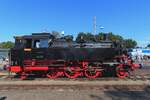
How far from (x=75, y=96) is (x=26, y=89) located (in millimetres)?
3083

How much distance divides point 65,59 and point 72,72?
897 millimetres

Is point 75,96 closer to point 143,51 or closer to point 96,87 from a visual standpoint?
point 96,87

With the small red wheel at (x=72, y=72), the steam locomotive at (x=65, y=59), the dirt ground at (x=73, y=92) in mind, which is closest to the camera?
the dirt ground at (x=73, y=92)

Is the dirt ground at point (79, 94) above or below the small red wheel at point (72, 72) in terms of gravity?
below

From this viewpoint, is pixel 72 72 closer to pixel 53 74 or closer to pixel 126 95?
pixel 53 74

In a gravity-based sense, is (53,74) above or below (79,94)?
above

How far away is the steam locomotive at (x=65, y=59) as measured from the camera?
18859mm

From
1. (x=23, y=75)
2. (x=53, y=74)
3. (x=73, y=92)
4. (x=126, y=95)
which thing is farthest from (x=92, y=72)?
(x=126, y=95)

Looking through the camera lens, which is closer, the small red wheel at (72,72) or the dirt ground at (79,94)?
the dirt ground at (79,94)

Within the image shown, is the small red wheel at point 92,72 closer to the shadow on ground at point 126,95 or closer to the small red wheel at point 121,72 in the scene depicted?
the small red wheel at point 121,72

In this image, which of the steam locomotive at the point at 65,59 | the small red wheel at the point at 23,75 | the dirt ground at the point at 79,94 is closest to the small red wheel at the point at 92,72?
the steam locomotive at the point at 65,59

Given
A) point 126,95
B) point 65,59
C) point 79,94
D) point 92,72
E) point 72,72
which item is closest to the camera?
point 126,95

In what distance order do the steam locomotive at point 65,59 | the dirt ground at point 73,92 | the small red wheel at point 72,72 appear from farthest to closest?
1. the steam locomotive at point 65,59
2. the small red wheel at point 72,72
3. the dirt ground at point 73,92

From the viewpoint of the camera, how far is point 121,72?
19078mm
